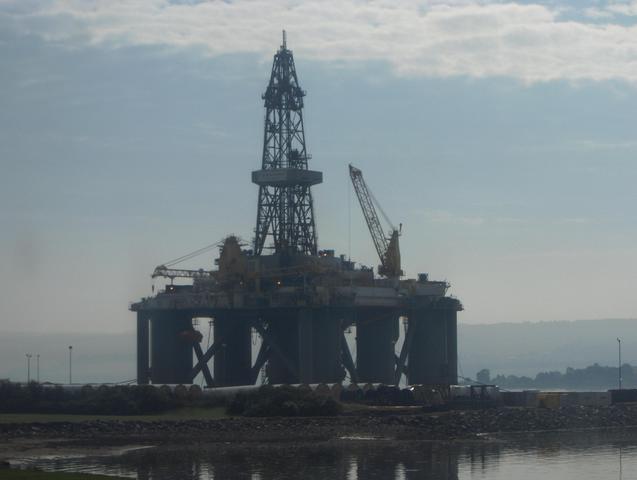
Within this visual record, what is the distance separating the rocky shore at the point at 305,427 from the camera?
223ft

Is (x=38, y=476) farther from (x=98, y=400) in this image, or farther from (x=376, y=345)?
(x=376, y=345)

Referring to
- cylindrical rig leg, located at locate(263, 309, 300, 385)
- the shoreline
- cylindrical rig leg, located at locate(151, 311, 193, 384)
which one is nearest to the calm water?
the shoreline

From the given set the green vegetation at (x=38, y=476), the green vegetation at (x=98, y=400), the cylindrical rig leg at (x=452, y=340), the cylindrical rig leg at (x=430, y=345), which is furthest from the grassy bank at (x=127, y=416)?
the cylindrical rig leg at (x=452, y=340)

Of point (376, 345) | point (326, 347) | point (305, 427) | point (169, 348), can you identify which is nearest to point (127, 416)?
point (305, 427)

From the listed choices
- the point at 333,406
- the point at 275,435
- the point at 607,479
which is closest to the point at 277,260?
the point at 333,406

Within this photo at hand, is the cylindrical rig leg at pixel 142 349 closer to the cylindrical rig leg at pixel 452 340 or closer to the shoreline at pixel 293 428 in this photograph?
the cylindrical rig leg at pixel 452 340

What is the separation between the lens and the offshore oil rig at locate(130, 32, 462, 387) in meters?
99.5

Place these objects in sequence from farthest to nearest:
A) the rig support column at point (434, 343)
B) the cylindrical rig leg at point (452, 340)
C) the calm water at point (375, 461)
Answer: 1. the cylindrical rig leg at point (452, 340)
2. the rig support column at point (434, 343)
3. the calm water at point (375, 461)

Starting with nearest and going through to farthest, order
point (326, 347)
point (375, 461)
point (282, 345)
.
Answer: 1. point (375, 461)
2. point (326, 347)
3. point (282, 345)

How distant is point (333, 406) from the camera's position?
253ft

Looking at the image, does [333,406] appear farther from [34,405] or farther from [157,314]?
[157,314]

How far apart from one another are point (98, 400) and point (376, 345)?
30169 mm

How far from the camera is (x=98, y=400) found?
261 ft

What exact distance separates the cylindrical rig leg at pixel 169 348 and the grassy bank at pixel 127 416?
71.7 feet
